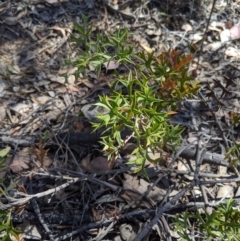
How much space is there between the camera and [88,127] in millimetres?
2463

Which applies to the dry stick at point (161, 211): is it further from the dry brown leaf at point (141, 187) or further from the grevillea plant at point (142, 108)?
the grevillea plant at point (142, 108)

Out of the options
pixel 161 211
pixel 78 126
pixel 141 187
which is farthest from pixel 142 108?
pixel 78 126

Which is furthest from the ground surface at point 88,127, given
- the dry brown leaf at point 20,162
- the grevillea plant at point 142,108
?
the grevillea plant at point 142,108

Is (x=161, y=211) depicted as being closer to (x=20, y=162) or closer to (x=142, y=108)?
(x=142, y=108)

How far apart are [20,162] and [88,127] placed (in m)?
0.43

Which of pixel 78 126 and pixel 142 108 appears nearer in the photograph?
pixel 142 108

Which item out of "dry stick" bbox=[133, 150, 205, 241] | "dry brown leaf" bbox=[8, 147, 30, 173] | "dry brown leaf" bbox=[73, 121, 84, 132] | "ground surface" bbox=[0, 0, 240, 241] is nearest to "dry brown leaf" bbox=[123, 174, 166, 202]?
"ground surface" bbox=[0, 0, 240, 241]

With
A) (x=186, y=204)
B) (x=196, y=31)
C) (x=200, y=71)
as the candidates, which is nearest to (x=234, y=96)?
(x=200, y=71)

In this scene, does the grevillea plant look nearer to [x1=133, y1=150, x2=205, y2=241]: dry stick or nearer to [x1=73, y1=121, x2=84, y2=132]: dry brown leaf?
[x1=133, y1=150, x2=205, y2=241]: dry stick

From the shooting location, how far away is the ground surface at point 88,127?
212 cm

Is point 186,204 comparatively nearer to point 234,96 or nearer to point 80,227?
point 80,227

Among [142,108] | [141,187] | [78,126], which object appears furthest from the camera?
[78,126]

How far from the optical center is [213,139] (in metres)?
2.43

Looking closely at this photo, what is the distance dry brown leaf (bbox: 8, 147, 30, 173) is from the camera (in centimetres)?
229
